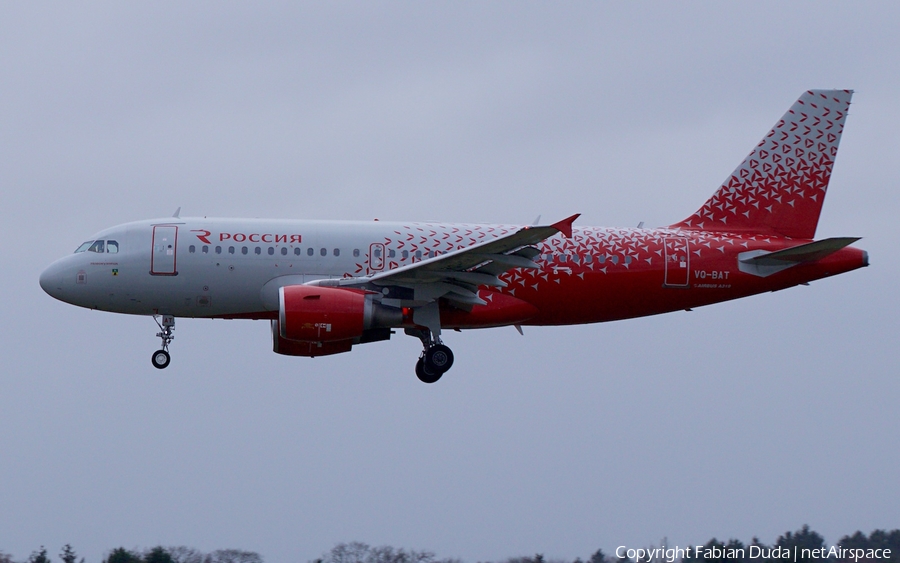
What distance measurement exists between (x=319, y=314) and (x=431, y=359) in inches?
151

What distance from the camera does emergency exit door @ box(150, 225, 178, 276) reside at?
33.9 meters

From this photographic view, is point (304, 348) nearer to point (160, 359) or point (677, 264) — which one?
point (160, 359)

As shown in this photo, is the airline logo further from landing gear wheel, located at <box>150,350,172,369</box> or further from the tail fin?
the tail fin

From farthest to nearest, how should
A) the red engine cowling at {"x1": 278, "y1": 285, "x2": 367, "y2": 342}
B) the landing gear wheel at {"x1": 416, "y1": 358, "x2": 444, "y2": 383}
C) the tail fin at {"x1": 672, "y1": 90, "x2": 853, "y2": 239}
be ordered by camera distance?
the tail fin at {"x1": 672, "y1": 90, "x2": 853, "y2": 239} → the landing gear wheel at {"x1": 416, "y1": 358, "x2": 444, "y2": 383} → the red engine cowling at {"x1": 278, "y1": 285, "x2": 367, "y2": 342}

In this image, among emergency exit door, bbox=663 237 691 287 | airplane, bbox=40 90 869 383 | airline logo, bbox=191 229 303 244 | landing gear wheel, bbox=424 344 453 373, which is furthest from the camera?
emergency exit door, bbox=663 237 691 287

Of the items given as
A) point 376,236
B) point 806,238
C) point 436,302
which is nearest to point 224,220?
point 376,236

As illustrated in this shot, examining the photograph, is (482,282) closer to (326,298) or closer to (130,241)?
(326,298)

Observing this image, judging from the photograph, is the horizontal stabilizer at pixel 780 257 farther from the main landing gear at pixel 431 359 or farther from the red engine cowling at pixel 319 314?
the red engine cowling at pixel 319 314

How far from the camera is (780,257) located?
35.3m

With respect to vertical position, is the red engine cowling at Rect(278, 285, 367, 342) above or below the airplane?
below

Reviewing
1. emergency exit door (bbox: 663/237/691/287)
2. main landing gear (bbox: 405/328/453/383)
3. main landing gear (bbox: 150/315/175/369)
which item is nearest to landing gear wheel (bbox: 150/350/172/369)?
main landing gear (bbox: 150/315/175/369)

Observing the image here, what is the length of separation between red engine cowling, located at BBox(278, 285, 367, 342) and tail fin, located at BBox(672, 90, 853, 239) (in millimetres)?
10376

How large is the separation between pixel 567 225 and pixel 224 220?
10.2 m

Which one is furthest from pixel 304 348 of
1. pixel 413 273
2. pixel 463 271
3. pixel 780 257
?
pixel 780 257
